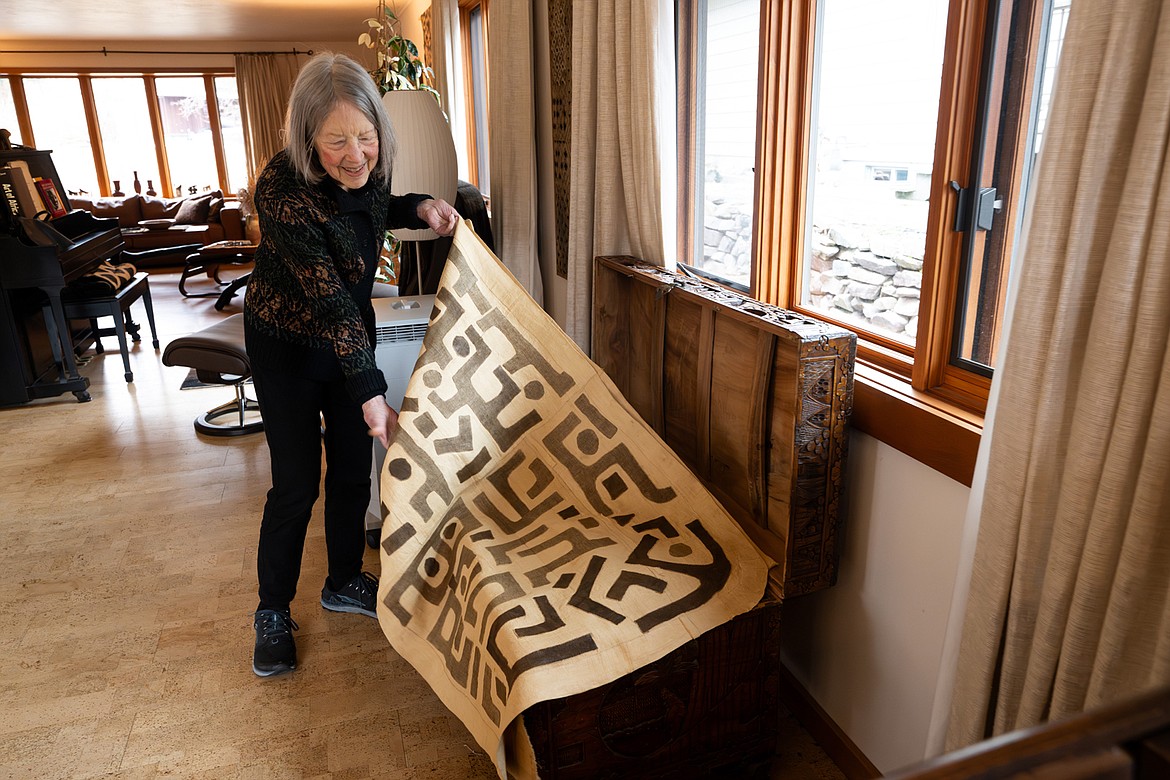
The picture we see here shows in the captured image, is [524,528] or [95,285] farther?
[95,285]

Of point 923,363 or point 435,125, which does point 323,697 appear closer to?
point 923,363

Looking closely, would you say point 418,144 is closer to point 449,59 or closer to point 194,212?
point 449,59

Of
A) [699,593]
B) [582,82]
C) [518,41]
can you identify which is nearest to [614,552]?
[699,593]

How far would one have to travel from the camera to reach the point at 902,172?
151 centimetres

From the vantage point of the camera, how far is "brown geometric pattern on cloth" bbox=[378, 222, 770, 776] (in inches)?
55.6

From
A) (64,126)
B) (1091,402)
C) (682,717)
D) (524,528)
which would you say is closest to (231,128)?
(64,126)

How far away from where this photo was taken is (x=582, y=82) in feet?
Result: 7.60

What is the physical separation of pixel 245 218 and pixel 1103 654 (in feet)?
28.7

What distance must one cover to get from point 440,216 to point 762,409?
939 mm

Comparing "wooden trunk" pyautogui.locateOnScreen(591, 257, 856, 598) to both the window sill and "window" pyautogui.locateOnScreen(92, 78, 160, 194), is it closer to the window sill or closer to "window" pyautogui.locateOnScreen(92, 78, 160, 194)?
the window sill

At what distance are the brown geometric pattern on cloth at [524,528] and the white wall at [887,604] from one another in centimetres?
22

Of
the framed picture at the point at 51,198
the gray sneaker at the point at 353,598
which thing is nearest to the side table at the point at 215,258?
the framed picture at the point at 51,198

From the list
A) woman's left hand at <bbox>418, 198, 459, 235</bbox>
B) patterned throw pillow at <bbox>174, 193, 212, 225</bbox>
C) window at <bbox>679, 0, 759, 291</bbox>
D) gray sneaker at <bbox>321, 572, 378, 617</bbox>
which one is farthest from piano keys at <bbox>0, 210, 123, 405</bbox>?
patterned throw pillow at <bbox>174, 193, 212, 225</bbox>

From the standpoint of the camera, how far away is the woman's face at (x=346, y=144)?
1671 millimetres
